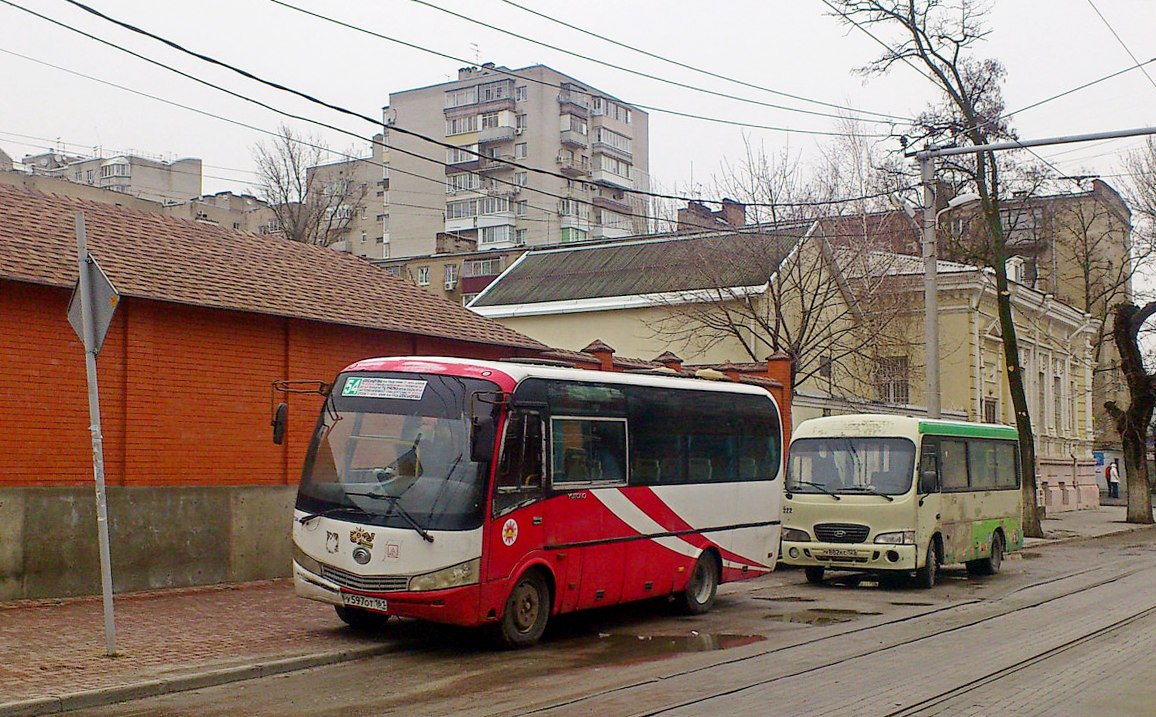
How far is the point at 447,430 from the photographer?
1130 cm

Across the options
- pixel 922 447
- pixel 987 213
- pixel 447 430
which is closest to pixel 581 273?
pixel 987 213

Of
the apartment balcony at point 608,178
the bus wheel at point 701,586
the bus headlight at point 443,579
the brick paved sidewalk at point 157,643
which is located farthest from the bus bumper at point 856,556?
the apartment balcony at point 608,178

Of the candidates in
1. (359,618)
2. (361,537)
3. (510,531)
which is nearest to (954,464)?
(510,531)

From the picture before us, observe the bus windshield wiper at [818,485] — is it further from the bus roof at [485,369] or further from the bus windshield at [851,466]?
the bus roof at [485,369]

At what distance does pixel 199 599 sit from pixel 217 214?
2538 inches

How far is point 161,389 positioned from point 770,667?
8464 mm

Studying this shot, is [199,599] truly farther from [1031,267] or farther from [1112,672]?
[1031,267]

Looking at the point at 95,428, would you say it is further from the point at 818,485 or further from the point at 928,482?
the point at 928,482

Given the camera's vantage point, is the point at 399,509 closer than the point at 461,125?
Yes

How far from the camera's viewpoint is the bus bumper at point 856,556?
1736 cm

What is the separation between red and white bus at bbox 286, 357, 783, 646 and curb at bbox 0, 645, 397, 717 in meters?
0.57

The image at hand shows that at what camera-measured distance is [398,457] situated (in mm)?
11359

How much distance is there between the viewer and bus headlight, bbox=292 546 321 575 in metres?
11.5

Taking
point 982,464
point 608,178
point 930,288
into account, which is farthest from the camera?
point 608,178
